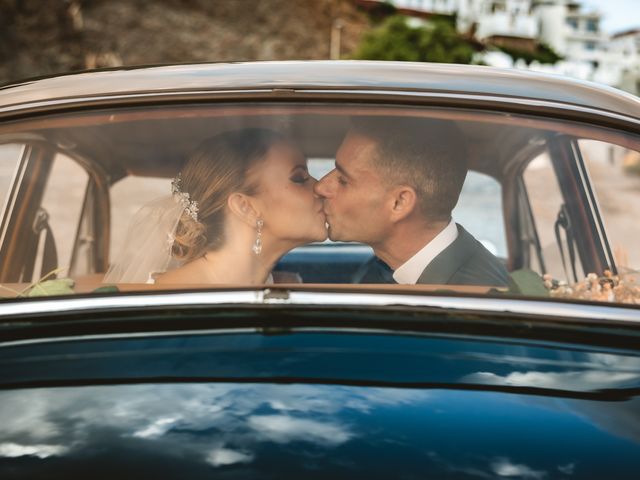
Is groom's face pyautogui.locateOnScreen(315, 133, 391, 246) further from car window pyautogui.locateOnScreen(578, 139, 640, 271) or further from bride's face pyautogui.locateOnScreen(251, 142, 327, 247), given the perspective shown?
car window pyautogui.locateOnScreen(578, 139, 640, 271)

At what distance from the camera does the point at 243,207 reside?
2125 millimetres

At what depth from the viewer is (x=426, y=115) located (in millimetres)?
1952

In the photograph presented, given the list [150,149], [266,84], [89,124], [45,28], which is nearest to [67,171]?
[150,149]

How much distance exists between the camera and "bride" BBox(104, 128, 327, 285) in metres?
2.12

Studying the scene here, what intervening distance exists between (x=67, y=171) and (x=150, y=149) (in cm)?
88

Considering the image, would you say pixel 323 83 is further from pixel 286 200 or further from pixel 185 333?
pixel 185 333

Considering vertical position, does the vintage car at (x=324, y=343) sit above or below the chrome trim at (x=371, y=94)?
below

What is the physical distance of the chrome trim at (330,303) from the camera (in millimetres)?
1700

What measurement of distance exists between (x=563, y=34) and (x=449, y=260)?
111m

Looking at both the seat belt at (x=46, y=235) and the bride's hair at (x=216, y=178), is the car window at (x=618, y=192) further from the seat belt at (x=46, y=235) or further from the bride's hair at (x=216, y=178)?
the seat belt at (x=46, y=235)

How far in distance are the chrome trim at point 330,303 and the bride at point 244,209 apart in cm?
35

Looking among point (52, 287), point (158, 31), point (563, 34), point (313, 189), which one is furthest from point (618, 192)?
point (563, 34)

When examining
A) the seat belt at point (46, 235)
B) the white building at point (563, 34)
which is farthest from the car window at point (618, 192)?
the white building at point (563, 34)

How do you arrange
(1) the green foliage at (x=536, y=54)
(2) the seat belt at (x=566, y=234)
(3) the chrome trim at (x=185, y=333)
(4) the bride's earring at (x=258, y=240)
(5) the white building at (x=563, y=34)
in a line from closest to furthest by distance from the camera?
(3) the chrome trim at (x=185, y=333) → (4) the bride's earring at (x=258, y=240) → (2) the seat belt at (x=566, y=234) → (1) the green foliage at (x=536, y=54) → (5) the white building at (x=563, y=34)
